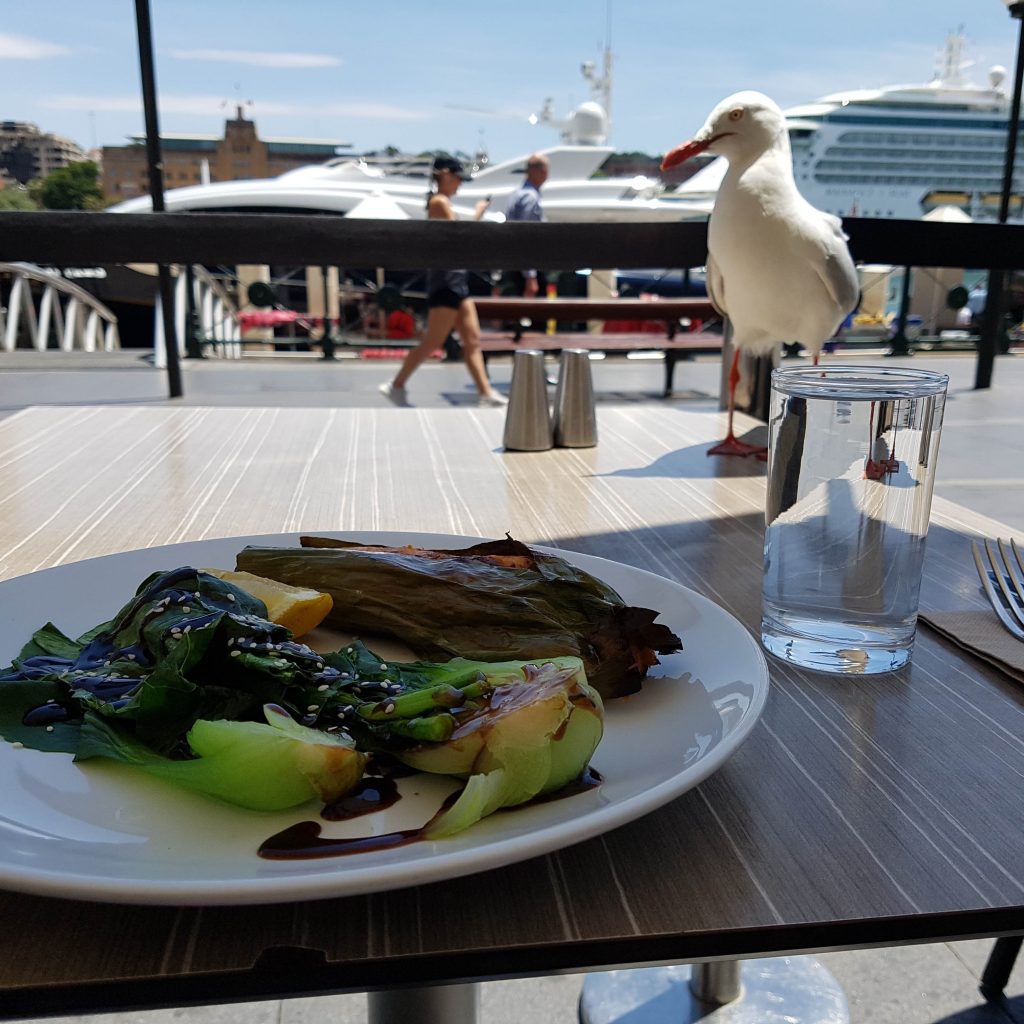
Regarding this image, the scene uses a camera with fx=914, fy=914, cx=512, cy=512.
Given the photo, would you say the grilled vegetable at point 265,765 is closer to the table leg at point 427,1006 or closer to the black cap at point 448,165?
the table leg at point 427,1006

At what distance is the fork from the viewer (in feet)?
2.10

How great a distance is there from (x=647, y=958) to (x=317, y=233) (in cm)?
205

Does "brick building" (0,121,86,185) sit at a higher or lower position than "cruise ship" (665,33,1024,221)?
lower

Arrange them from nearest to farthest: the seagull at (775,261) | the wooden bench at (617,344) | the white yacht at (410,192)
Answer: the seagull at (775,261)
the wooden bench at (617,344)
the white yacht at (410,192)

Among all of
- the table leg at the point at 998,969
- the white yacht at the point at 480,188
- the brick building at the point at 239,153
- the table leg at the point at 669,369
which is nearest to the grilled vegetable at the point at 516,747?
the table leg at the point at 998,969

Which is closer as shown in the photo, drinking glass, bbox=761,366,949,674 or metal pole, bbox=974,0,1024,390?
drinking glass, bbox=761,366,949,674

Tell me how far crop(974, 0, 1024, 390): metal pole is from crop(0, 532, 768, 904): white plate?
4447 millimetres

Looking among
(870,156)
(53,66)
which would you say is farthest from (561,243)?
(53,66)

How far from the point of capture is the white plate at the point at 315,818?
303 mm

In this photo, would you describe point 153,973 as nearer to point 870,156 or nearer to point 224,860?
point 224,860

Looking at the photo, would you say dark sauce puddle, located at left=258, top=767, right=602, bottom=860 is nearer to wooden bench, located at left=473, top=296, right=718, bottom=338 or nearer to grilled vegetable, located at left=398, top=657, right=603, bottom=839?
grilled vegetable, located at left=398, top=657, right=603, bottom=839

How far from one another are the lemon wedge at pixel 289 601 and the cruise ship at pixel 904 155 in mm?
27943

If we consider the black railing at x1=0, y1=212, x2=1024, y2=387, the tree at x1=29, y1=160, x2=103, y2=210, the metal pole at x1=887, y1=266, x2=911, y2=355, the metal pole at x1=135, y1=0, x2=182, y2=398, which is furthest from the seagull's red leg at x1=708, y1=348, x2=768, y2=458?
the metal pole at x1=887, y1=266, x2=911, y2=355

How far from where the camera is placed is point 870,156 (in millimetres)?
27703
